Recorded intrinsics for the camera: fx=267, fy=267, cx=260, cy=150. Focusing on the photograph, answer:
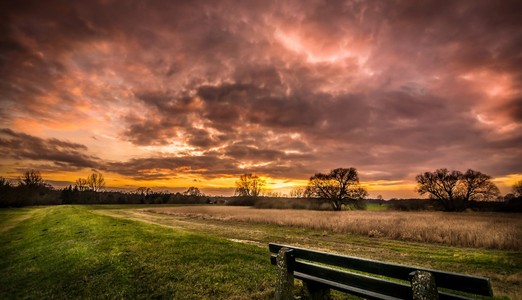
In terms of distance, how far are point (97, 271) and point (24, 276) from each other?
4.29m

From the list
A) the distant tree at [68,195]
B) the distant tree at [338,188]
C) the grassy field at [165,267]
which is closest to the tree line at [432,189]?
the distant tree at [338,188]

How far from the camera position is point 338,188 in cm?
6919

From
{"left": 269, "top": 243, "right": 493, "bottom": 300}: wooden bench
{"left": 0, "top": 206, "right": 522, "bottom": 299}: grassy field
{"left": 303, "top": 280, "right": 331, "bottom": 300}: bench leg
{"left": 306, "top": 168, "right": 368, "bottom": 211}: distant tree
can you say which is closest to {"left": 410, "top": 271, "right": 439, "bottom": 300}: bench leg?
{"left": 269, "top": 243, "right": 493, "bottom": 300}: wooden bench

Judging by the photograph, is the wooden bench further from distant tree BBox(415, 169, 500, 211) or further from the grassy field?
distant tree BBox(415, 169, 500, 211)

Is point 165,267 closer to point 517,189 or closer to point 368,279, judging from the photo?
point 368,279

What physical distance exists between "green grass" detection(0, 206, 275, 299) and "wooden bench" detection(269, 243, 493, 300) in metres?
1.72

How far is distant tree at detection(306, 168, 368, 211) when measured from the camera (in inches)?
2640

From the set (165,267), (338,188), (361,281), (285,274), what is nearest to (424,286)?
(361,281)

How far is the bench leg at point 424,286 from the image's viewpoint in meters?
3.25

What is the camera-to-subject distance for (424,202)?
66875 millimetres

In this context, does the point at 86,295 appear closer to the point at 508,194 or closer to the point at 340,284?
the point at 340,284

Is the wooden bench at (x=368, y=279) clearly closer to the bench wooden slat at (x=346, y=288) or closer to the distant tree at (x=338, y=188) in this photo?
the bench wooden slat at (x=346, y=288)

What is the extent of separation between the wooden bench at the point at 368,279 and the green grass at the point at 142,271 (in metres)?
1.72

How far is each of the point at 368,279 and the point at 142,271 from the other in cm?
747
